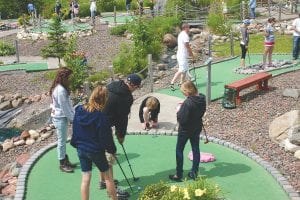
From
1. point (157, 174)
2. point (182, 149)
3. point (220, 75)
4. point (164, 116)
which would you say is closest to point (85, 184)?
point (182, 149)

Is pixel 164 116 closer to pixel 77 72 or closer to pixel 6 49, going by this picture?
pixel 77 72

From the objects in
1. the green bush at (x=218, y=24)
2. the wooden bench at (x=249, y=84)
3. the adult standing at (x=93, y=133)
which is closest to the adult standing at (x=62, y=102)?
the adult standing at (x=93, y=133)

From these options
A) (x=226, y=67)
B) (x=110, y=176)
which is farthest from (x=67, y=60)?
(x=110, y=176)

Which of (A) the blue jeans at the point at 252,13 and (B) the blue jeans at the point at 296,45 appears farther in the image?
(A) the blue jeans at the point at 252,13

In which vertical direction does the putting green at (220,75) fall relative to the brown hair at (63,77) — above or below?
below

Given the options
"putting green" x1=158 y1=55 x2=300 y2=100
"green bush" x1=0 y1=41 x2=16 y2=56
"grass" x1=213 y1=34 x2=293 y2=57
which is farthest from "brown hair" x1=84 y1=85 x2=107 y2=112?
"green bush" x1=0 y1=41 x2=16 y2=56

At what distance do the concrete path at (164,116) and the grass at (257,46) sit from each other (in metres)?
6.92

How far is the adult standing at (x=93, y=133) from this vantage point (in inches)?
235

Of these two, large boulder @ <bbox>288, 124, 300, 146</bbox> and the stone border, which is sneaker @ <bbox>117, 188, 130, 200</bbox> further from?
large boulder @ <bbox>288, 124, 300, 146</bbox>

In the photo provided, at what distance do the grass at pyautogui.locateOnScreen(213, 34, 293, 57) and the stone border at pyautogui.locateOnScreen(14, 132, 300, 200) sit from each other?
364 inches

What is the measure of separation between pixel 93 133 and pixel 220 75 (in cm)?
850

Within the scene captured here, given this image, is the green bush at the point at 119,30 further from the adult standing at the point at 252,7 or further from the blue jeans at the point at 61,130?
the blue jeans at the point at 61,130

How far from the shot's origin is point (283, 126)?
894 centimetres

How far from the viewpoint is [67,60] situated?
1420 cm
